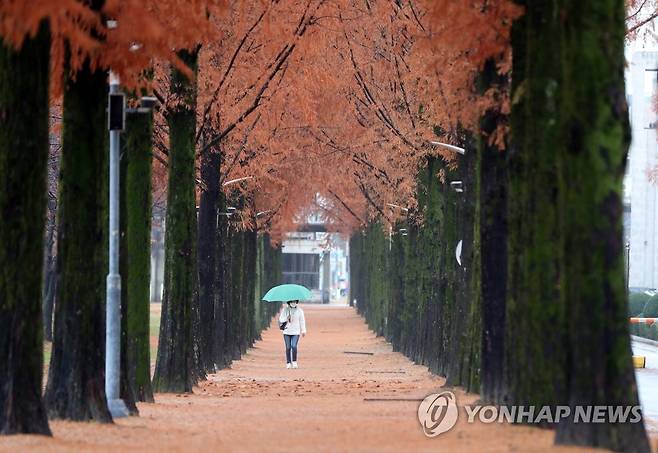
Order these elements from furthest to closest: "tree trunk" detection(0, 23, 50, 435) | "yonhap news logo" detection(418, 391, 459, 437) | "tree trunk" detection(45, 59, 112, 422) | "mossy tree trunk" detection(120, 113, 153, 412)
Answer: "mossy tree trunk" detection(120, 113, 153, 412) < "tree trunk" detection(45, 59, 112, 422) < "yonhap news logo" detection(418, 391, 459, 437) < "tree trunk" detection(0, 23, 50, 435)

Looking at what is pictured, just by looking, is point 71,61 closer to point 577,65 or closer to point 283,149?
point 577,65

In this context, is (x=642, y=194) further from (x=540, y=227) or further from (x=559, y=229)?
(x=559, y=229)

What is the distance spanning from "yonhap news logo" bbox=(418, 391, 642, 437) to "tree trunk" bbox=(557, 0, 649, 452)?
7 cm

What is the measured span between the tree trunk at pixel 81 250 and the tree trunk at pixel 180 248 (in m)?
8.14

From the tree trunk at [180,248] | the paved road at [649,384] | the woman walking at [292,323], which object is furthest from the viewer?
the woman walking at [292,323]

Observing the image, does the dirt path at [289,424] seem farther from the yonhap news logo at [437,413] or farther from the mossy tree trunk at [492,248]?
the mossy tree trunk at [492,248]

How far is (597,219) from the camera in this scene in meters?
13.1

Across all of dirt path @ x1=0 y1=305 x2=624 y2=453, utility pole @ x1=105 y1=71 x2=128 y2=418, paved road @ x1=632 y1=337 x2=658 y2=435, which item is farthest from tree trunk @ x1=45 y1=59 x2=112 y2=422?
paved road @ x1=632 y1=337 x2=658 y2=435

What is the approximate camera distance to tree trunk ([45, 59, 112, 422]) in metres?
18.3

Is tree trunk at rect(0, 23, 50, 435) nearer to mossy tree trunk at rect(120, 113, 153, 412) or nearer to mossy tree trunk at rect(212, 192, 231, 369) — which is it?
mossy tree trunk at rect(120, 113, 153, 412)

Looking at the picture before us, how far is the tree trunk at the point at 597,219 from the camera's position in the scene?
13.0 metres

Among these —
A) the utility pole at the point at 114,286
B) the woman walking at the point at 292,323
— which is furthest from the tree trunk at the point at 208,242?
the utility pole at the point at 114,286

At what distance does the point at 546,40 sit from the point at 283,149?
27543 millimetres

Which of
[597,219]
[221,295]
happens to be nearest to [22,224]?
[597,219]
